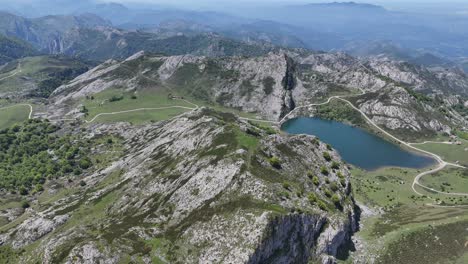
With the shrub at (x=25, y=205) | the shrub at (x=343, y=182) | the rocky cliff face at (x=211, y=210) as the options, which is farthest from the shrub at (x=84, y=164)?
the shrub at (x=343, y=182)

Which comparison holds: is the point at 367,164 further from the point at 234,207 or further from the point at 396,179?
the point at 234,207

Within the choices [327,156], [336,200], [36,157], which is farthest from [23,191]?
[336,200]

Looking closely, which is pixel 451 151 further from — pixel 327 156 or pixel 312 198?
pixel 312 198

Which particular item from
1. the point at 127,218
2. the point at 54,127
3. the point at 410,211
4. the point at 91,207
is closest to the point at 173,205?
the point at 127,218

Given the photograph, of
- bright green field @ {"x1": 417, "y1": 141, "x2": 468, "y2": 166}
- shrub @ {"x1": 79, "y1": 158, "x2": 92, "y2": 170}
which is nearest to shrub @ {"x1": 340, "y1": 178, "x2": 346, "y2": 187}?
bright green field @ {"x1": 417, "y1": 141, "x2": 468, "y2": 166}

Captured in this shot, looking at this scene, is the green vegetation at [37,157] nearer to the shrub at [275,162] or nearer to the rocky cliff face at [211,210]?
the rocky cliff face at [211,210]

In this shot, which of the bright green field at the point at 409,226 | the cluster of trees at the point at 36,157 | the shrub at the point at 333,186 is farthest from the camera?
the cluster of trees at the point at 36,157
